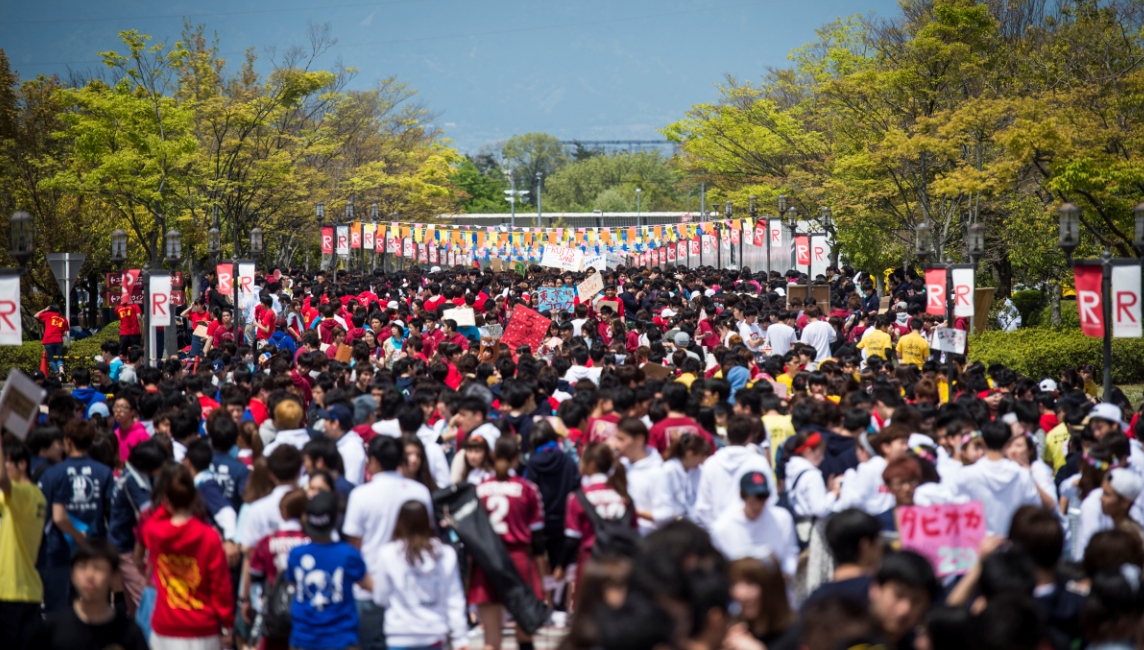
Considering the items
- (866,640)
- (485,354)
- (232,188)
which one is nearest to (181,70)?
(232,188)

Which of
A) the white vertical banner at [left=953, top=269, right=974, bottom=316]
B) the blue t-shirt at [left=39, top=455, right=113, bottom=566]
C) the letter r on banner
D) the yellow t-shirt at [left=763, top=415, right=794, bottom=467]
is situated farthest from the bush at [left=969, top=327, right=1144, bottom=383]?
the blue t-shirt at [left=39, top=455, right=113, bottom=566]

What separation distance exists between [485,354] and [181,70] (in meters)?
22.2

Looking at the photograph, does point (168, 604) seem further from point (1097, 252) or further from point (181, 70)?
point (181, 70)

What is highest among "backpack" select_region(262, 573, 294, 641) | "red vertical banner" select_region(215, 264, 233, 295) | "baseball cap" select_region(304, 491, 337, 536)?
"red vertical banner" select_region(215, 264, 233, 295)

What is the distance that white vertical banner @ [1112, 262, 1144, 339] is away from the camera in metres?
12.4

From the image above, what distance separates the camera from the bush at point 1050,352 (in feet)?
64.4

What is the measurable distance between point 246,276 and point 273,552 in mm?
13805

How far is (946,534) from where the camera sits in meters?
6.20

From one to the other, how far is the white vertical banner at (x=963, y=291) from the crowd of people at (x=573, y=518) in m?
4.12

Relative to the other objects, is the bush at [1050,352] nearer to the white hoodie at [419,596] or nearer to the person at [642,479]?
the person at [642,479]

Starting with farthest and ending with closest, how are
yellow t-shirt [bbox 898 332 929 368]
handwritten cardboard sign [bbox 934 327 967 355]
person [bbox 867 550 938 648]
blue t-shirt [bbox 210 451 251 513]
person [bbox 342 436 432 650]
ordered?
1. yellow t-shirt [bbox 898 332 929 368]
2. handwritten cardboard sign [bbox 934 327 967 355]
3. blue t-shirt [bbox 210 451 251 513]
4. person [bbox 342 436 432 650]
5. person [bbox 867 550 938 648]

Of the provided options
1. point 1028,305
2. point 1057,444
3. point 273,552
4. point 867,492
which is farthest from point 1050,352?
point 273,552

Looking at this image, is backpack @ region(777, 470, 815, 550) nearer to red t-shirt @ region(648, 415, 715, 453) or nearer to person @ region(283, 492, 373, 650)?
red t-shirt @ region(648, 415, 715, 453)

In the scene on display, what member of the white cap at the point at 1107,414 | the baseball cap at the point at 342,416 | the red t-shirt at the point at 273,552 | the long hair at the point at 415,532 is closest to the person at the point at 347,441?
the baseball cap at the point at 342,416
